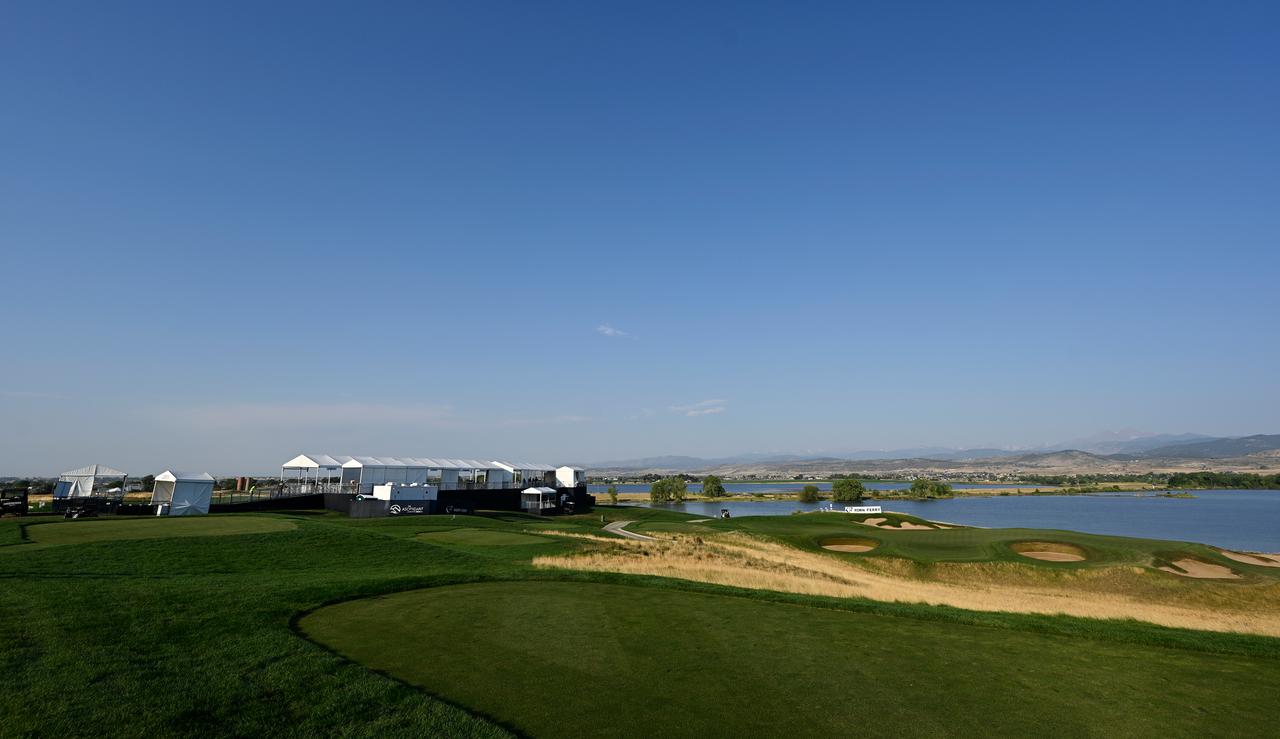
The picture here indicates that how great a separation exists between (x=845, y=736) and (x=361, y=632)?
8153 millimetres

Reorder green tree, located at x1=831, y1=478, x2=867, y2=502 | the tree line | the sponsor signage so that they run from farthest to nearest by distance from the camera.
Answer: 1. the tree line
2. green tree, located at x1=831, y1=478, x2=867, y2=502
3. the sponsor signage

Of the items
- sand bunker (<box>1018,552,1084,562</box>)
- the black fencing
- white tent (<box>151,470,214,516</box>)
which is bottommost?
sand bunker (<box>1018,552,1084,562</box>)

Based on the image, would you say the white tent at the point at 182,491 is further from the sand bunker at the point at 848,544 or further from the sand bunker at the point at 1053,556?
the sand bunker at the point at 1053,556

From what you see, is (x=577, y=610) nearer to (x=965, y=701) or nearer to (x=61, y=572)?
(x=965, y=701)

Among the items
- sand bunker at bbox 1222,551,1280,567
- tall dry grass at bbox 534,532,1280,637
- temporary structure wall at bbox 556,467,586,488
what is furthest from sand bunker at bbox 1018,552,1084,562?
temporary structure wall at bbox 556,467,586,488

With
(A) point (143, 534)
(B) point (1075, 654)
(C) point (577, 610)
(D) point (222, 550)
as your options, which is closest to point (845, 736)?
(B) point (1075, 654)

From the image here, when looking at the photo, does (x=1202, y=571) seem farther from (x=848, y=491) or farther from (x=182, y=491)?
(x=848, y=491)

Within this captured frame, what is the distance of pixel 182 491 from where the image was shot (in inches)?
1548

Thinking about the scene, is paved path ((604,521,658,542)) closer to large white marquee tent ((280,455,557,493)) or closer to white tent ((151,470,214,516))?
large white marquee tent ((280,455,557,493))

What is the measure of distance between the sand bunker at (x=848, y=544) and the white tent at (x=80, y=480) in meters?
53.3

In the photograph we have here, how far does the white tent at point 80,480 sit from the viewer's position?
4512 cm

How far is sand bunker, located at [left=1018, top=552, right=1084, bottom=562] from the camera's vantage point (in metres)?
32.1

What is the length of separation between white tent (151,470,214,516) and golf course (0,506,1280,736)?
2025 centimetres

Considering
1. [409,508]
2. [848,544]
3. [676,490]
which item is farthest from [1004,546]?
[676,490]
